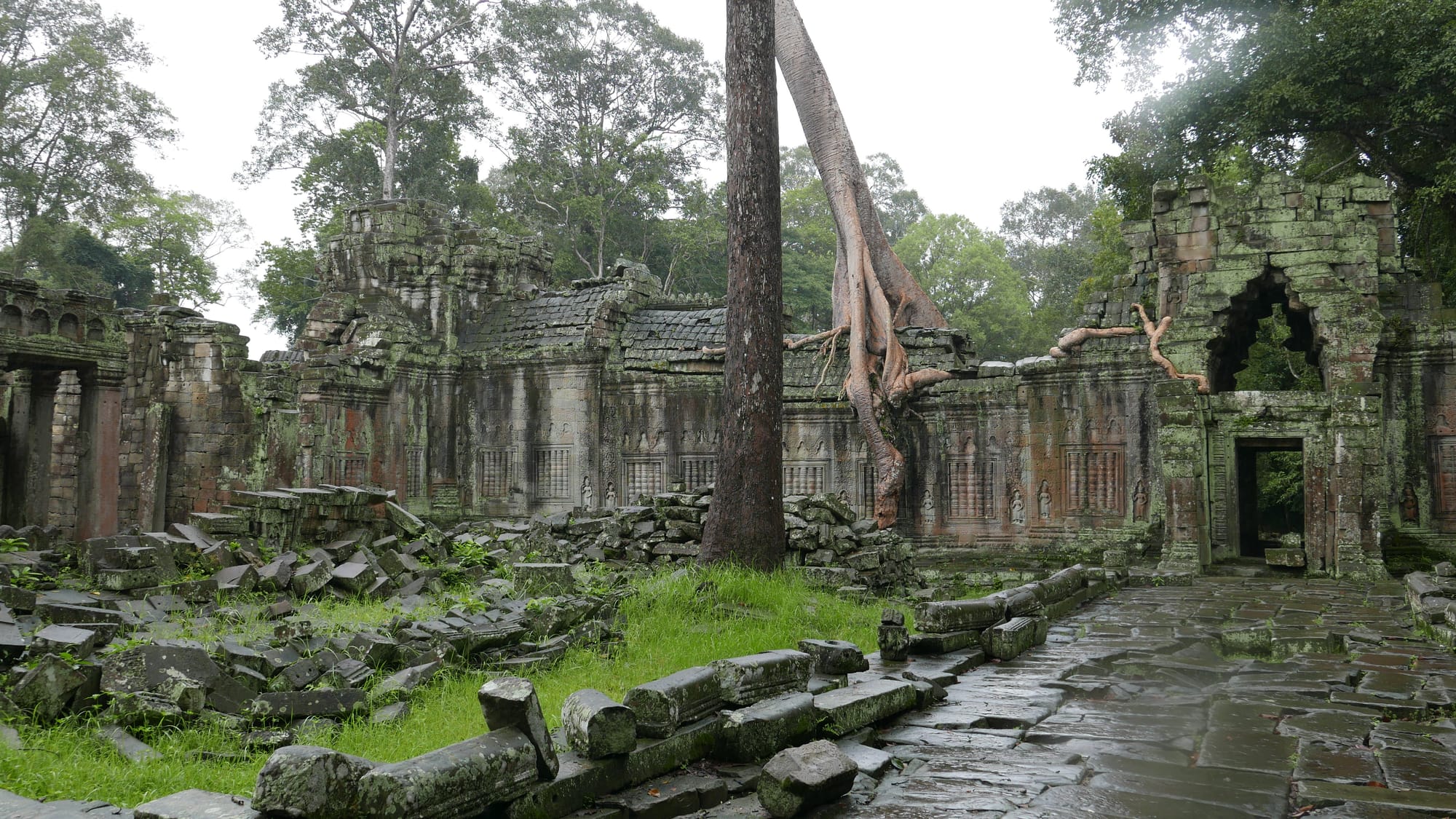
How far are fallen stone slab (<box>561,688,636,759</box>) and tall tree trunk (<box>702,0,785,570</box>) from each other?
4914 mm

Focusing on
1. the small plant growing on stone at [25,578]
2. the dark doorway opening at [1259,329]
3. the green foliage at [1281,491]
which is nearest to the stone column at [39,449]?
the small plant growing on stone at [25,578]

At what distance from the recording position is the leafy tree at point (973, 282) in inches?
1483

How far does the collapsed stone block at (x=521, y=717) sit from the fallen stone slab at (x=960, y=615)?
3673 millimetres

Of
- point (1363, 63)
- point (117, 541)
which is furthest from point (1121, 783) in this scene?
point (1363, 63)

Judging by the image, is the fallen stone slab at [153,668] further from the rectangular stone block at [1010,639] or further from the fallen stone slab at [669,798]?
the rectangular stone block at [1010,639]

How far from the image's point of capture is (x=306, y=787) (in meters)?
2.76

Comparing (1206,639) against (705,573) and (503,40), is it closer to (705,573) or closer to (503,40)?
(705,573)

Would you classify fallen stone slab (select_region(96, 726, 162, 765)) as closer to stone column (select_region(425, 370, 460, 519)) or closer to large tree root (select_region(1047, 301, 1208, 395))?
large tree root (select_region(1047, 301, 1208, 395))

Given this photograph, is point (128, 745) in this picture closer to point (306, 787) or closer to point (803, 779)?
point (306, 787)

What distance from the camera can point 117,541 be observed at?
24.9 ft

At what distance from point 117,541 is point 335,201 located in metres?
25.7

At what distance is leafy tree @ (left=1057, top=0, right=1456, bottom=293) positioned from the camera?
15477 millimetres

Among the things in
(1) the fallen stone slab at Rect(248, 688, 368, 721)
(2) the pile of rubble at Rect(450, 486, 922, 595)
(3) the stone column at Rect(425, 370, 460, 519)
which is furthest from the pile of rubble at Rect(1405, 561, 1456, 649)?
(3) the stone column at Rect(425, 370, 460, 519)

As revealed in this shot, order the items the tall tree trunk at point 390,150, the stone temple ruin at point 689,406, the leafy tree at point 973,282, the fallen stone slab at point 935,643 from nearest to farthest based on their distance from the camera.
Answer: the fallen stone slab at point 935,643
the stone temple ruin at point 689,406
the tall tree trunk at point 390,150
the leafy tree at point 973,282
